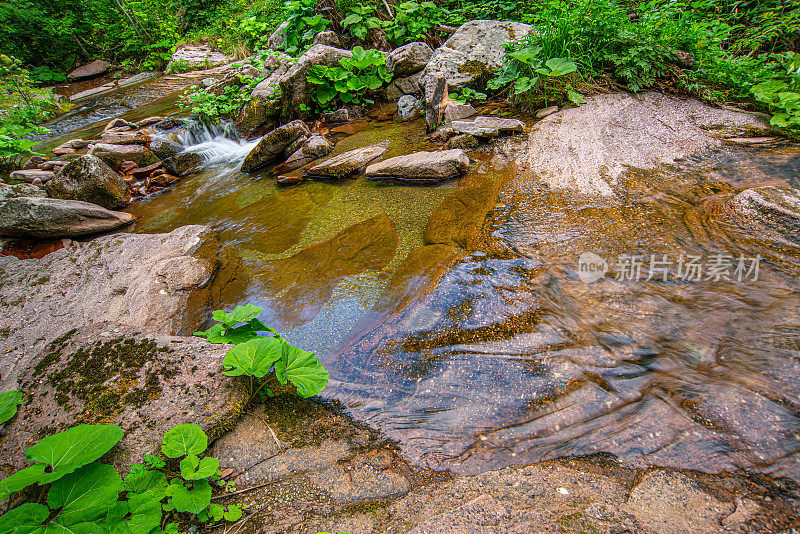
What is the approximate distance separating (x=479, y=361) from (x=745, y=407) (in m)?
1.36

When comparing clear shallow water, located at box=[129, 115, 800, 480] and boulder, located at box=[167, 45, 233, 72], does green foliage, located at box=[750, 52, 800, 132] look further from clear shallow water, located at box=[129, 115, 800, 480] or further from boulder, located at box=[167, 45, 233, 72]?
boulder, located at box=[167, 45, 233, 72]

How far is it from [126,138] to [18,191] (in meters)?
3.16

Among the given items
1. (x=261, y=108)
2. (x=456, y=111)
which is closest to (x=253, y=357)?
(x=456, y=111)

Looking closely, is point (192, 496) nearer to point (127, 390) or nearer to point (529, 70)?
point (127, 390)

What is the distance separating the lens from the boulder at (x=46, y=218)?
4637 mm

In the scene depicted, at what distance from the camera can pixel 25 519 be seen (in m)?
1.29

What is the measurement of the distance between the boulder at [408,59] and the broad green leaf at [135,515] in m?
8.21

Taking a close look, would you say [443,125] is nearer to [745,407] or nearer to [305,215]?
[305,215]

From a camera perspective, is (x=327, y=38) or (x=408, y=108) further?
(x=327, y=38)

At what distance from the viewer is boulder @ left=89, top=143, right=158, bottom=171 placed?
23.5 ft

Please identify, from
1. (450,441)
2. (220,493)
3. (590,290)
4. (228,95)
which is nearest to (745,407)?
(590,290)

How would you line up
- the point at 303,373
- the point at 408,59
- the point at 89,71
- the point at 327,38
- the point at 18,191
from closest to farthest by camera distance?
the point at 303,373 < the point at 18,191 < the point at 408,59 < the point at 327,38 < the point at 89,71

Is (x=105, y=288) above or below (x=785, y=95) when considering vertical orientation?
below

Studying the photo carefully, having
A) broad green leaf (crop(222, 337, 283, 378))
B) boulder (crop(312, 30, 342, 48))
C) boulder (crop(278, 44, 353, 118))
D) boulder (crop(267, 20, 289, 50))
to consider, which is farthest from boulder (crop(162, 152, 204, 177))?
broad green leaf (crop(222, 337, 283, 378))
